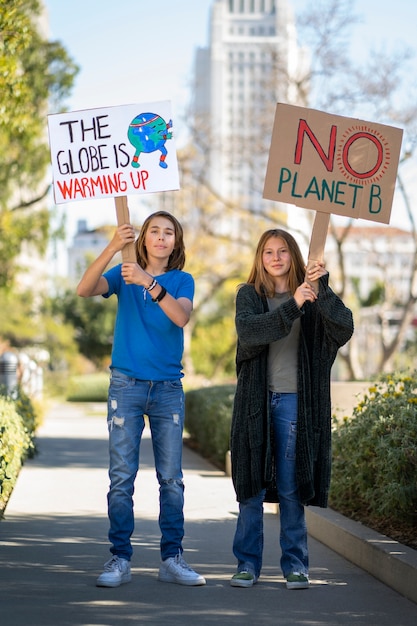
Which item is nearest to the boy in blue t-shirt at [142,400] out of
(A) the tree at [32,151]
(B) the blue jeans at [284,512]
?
(B) the blue jeans at [284,512]

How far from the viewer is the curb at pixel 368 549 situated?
19.1 ft

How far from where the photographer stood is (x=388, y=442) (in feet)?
23.3

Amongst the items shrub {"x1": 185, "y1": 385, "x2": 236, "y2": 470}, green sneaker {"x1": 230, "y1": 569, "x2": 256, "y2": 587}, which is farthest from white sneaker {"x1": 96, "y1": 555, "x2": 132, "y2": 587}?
shrub {"x1": 185, "y1": 385, "x2": 236, "y2": 470}

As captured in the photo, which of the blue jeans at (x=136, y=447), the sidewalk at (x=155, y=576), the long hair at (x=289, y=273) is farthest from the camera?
the long hair at (x=289, y=273)

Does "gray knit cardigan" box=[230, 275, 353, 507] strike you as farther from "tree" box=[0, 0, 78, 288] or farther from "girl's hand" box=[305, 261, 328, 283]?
"tree" box=[0, 0, 78, 288]

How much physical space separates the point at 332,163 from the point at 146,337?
60.6 inches

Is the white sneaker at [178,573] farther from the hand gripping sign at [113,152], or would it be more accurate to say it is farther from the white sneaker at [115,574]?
the hand gripping sign at [113,152]

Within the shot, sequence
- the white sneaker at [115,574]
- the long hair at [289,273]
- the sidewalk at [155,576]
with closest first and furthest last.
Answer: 1. the sidewalk at [155,576]
2. the white sneaker at [115,574]
3. the long hair at [289,273]

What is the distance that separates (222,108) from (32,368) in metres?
127

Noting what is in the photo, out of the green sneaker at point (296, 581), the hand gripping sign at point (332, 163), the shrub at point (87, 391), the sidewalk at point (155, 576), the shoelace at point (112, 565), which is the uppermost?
the hand gripping sign at point (332, 163)

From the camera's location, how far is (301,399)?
5852 mm

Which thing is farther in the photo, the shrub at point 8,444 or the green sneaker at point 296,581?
the shrub at point 8,444

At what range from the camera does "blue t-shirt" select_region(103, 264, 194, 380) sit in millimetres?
5934

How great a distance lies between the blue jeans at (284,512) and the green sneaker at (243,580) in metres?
0.05
